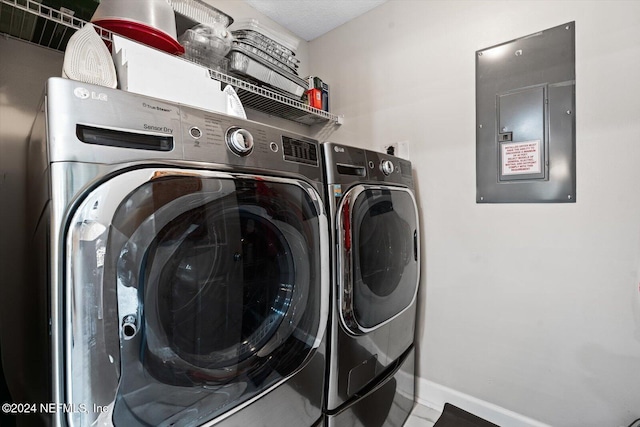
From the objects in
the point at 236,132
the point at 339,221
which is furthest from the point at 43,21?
the point at 339,221

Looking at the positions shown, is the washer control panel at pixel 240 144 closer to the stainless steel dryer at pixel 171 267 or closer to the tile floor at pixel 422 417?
the stainless steel dryer at pixel 171 267

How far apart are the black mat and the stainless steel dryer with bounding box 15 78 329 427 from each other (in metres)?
0.89

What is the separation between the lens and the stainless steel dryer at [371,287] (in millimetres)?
1095

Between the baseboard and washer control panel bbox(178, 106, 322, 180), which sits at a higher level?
washer control panel bbox(178, 106, 322, 180)

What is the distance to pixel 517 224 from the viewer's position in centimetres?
144

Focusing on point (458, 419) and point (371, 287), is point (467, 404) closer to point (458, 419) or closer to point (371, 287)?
point (458, 419)

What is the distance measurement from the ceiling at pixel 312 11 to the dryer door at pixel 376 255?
1.27m

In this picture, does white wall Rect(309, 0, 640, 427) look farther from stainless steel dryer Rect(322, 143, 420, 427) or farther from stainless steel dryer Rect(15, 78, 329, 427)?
stainless steel dryer Rect(15, 78, 329, 427)

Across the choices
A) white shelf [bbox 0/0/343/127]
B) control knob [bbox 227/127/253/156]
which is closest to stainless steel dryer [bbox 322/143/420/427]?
control knob [bbox 227/127/253/156]

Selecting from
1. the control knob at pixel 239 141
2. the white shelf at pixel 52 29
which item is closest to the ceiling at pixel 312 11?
the white shelf at pixel 52 29

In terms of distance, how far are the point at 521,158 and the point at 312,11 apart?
1.54 metres

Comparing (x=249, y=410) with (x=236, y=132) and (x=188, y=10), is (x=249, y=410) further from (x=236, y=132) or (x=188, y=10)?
(x=188, y=10)

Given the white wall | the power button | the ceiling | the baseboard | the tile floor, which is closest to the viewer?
the power button

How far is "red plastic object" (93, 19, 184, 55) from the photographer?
0.99m
